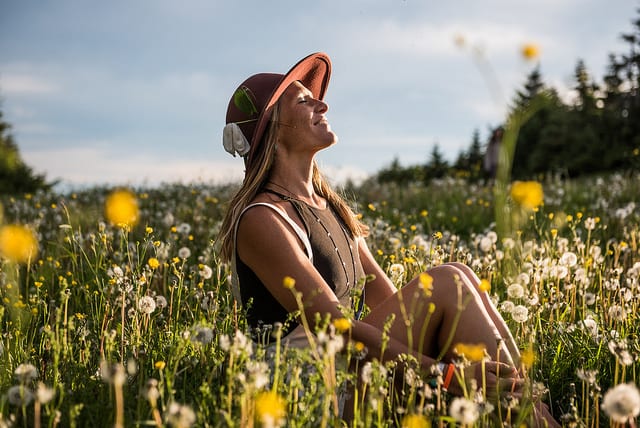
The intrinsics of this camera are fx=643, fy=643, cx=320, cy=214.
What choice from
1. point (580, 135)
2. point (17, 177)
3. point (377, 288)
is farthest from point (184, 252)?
point (580, 135)

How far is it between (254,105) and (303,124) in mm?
319

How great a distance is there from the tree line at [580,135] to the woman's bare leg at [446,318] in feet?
78.9

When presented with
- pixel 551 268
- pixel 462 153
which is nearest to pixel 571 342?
pixel 551 268

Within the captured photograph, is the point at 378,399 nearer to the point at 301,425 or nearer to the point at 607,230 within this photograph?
the point at 301,425

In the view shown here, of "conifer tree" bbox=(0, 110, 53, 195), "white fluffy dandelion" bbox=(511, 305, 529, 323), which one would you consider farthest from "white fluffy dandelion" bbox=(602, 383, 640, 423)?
"conifer tree" bbox=(0, 110, 53, 195)

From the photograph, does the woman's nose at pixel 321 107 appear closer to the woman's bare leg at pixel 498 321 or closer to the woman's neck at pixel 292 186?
the woman's neck at pixel 292 186

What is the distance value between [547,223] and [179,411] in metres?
5.96

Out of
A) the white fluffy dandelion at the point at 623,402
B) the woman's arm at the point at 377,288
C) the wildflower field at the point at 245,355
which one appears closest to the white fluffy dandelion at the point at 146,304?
the wildflower field at the point at 245,355

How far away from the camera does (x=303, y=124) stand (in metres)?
3.35

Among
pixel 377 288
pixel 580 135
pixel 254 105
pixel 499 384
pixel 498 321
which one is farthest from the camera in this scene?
pixel 580 135

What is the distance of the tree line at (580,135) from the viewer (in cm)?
3027

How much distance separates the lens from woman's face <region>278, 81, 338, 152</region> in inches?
131

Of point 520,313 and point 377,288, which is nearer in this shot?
point 520,313

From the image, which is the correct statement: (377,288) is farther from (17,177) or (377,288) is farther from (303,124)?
(17,177)
